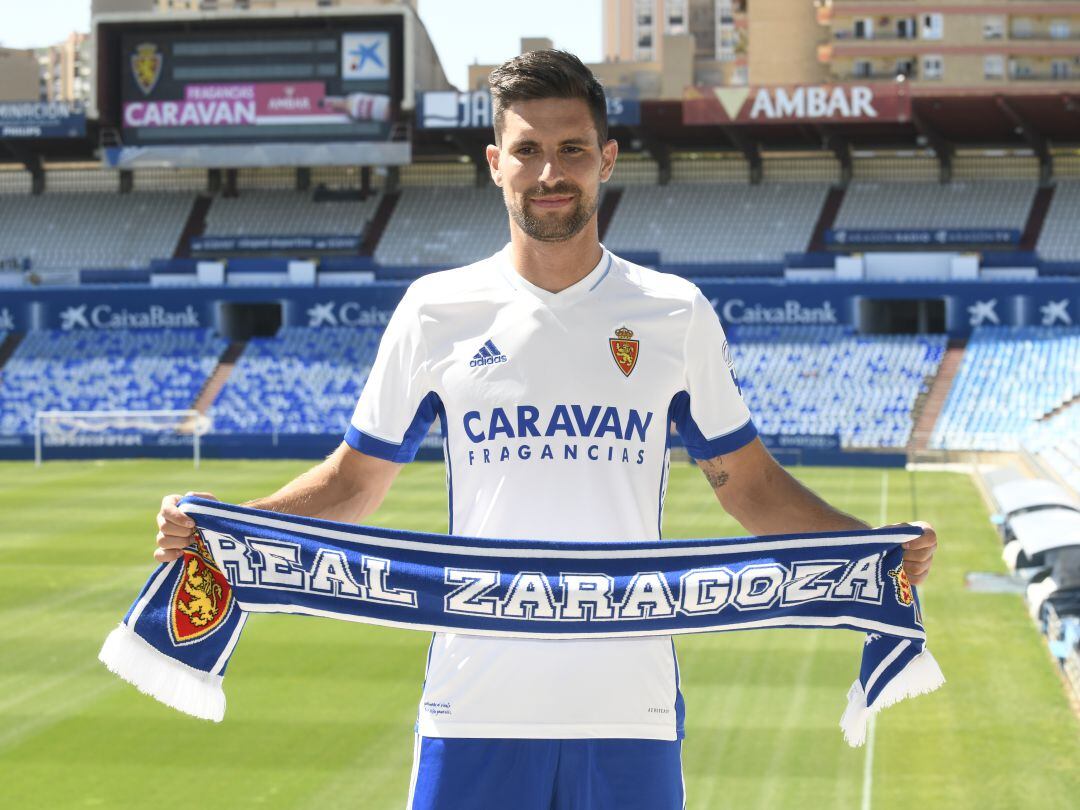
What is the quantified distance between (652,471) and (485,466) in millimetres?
405

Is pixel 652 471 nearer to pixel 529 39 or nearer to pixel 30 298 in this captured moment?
pixel 30 298

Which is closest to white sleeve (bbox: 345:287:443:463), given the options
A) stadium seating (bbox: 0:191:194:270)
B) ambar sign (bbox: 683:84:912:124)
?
ambar sign (bbox: 683:84:912:124)

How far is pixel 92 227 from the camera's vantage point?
49125mm

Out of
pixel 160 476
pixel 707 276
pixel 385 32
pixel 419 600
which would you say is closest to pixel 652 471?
pixel 419 600

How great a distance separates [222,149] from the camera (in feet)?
149

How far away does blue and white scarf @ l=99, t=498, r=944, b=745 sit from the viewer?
3.59 m

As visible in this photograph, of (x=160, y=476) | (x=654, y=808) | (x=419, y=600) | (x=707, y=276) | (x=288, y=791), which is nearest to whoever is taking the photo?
(x=654, y=808)

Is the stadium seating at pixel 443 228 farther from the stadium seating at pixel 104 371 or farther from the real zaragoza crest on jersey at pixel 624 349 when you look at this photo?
the real zaragoza crest on jersey at pixel 624 349

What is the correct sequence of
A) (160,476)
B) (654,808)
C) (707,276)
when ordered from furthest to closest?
1. (707,276)
2. (160,476)
3. (654,808)

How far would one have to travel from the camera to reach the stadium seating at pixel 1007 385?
3459cm

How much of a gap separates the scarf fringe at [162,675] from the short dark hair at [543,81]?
1529 millimetres

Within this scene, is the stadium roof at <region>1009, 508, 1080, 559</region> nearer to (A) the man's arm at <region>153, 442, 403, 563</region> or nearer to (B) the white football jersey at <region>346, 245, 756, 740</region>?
(B) the white football jersey at <region>346, 245, 756, 740</region>

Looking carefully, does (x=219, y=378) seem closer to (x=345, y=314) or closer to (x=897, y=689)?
(x=345, y=314)

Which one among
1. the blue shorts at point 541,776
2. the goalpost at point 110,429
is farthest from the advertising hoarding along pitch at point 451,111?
the blue shorts at point 541,776
